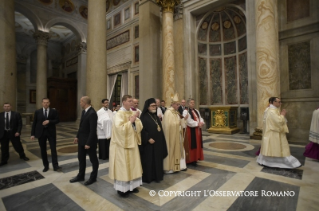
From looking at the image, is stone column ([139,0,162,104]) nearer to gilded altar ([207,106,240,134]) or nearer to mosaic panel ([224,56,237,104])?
gilded altar ([207,106,240,134])

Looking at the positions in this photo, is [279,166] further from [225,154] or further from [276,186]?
[225,154]

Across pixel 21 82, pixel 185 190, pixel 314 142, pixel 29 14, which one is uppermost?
pixel 29 14

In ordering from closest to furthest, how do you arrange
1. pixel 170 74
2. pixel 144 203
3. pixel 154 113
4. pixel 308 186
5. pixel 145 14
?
pixel 144 203
pixel 308 186
pixel 154 113
pixel 170 74
pixel 145 14

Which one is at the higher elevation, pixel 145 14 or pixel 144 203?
pixel 145 14

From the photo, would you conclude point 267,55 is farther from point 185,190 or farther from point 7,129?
point 7,129

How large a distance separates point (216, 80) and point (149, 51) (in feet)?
14.5

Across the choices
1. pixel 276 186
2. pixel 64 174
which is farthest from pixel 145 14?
pixel 276 186

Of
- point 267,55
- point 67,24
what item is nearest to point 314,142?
point 267,55

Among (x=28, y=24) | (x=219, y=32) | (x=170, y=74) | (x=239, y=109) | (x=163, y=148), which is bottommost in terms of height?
(x=163, y=148)

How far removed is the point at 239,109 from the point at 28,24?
1910 cm

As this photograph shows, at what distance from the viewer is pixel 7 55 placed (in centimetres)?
532

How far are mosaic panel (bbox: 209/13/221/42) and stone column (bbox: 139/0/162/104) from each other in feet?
10.6

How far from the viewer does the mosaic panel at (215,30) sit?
1060 centimetres

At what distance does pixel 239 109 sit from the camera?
995cm
